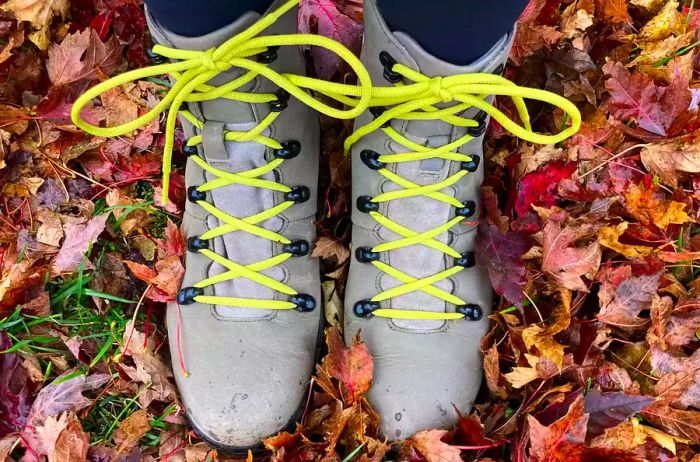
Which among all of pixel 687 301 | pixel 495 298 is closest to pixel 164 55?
pixel 495 298

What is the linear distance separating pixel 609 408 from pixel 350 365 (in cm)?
48

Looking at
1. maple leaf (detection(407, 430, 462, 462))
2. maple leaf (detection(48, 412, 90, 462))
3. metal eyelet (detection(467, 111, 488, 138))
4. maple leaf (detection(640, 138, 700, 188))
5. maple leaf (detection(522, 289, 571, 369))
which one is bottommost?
maple leaf (detection(48, 412, 90, 462))

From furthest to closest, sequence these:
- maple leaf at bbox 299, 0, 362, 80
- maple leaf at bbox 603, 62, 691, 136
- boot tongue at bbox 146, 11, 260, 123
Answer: maple leaf at bbox 299, 0, 362, 80
maple leaf at bbox 603, 62, 691, 136
boot tongue at bbox 146, 11, 260, 123

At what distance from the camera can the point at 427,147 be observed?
3.69ft

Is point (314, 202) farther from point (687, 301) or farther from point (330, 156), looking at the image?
point (687, 301)

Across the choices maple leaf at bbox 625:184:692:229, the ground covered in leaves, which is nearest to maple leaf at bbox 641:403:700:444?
the ground covered in leaves

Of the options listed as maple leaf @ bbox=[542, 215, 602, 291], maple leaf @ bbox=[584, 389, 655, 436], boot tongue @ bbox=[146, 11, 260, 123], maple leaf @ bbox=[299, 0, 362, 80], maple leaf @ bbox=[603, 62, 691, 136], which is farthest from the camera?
maple leaf @ bbox=[299, 0, 362, 80]

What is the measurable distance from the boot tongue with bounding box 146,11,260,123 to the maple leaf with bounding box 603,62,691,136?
77 cm

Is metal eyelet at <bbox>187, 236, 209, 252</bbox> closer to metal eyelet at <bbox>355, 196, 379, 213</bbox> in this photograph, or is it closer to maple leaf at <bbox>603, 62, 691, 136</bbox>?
metal eyelet at <bbox>355, 196, 379, 213</bbox>

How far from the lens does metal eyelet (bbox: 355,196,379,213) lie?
122 cm

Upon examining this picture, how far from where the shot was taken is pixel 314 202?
1312 mm

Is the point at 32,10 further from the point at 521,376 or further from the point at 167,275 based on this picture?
the point at 521,376

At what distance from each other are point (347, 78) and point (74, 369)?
0.88m

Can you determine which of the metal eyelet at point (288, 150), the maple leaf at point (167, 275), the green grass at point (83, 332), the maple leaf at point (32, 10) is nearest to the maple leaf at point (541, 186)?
the metal eyelet at point (288, 150)
